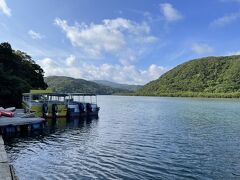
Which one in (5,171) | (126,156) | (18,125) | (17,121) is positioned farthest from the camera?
(17,121)

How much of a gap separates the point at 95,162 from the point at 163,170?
575 cm

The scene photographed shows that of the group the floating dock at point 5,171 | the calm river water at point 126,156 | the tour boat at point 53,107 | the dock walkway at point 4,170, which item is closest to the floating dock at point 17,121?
the calm river water at point 126,156

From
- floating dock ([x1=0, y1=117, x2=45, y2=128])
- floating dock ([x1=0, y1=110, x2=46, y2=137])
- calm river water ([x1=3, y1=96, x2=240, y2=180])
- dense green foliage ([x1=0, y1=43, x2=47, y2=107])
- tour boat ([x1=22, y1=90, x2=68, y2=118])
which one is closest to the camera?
calm river water ([x1=3, y1=96, x2=240, y2=180])

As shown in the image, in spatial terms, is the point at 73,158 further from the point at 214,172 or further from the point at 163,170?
the point at 214,172

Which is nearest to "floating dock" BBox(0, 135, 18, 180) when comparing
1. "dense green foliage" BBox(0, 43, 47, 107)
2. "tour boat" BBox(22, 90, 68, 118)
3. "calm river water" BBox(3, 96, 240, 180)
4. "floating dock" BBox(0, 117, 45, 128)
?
"calm river water" BBox(3, 96, 240, 180)

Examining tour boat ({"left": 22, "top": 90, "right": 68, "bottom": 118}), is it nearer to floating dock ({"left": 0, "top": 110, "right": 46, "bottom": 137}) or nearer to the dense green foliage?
the dense green foliage

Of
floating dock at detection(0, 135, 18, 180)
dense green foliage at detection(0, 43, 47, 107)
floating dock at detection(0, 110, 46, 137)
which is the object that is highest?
dense green foliage at detection(0, 43, 47, 107)

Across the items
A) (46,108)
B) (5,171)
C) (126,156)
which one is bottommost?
(126,156)

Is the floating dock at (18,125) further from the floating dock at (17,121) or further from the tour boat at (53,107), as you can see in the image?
the tour boat at (53,107)

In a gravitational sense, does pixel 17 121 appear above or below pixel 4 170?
above

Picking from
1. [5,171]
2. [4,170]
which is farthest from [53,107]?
[5,171]

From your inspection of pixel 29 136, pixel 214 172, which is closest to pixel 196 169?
pixel 214 172

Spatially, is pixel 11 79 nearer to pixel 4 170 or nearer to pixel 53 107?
pixel 53 107

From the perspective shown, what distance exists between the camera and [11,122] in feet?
129
